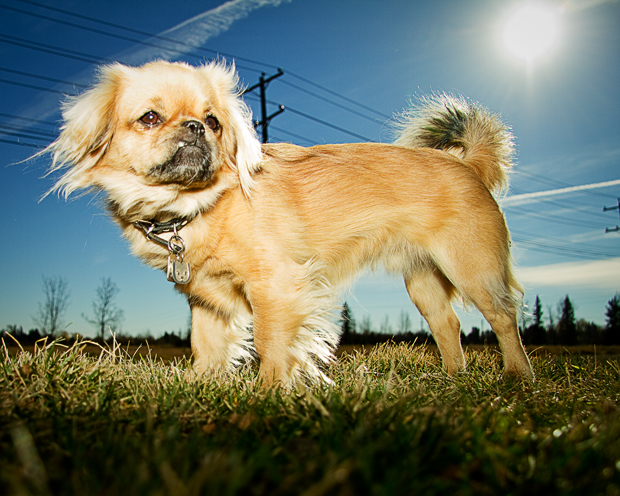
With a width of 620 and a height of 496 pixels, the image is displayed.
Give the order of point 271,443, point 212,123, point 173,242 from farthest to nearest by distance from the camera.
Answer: point 212,123
point 173,242
point 271,443

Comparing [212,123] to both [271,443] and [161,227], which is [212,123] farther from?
[271,443]

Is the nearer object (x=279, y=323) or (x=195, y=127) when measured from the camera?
(x=195, y=127)

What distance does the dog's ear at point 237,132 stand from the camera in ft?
10.6

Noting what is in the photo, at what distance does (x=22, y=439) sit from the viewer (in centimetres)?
117

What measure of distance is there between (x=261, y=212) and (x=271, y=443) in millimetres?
1984

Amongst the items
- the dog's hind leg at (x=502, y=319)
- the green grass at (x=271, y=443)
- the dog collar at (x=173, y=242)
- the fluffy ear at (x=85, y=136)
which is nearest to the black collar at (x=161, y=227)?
the dog collar at (x=173, y=242)

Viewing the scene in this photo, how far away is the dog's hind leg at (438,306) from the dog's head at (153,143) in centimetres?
228

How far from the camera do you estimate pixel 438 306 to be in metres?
4.44

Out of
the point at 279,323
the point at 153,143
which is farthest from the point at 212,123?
the point at 279,323

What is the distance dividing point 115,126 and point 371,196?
2171mm

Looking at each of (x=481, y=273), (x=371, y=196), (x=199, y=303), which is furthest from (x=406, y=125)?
(x=199, y=303)

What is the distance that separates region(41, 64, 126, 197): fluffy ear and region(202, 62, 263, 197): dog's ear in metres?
0.82

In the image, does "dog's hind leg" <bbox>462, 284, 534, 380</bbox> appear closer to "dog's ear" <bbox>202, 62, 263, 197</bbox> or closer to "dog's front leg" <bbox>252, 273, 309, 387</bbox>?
"dog's front leg" <bbox>252, 273, 309, 387</bbox>

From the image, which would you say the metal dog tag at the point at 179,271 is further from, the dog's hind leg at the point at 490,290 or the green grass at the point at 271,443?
the dog's hind leg at the point at 490,290
